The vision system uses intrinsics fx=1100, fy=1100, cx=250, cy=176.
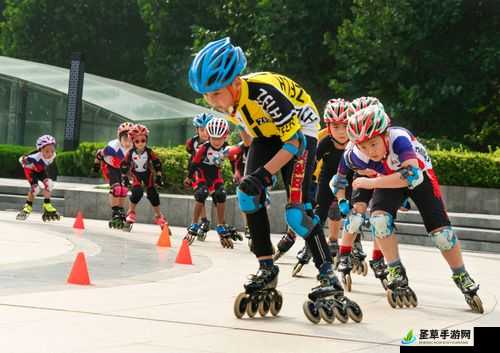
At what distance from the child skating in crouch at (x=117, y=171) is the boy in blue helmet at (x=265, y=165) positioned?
9979 millimetres

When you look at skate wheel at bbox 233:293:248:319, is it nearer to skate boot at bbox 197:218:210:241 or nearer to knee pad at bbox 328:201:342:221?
knee pad at bbox 328:201:342:221

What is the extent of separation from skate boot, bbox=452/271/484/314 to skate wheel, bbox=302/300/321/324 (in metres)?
1.65

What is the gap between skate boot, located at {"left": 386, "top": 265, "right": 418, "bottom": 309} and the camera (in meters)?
8.42

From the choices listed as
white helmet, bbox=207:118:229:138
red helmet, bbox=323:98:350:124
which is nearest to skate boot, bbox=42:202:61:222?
white helmet, bbox=207:118:229:138

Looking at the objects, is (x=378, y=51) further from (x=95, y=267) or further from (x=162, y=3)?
(x=95, y=267)

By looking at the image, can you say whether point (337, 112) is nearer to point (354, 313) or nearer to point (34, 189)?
point (354, 313)

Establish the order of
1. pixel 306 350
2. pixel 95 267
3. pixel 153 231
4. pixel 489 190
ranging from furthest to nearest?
pixel 489 190 → pixel 153 231 → pixel 95 267 → pixel 306 350

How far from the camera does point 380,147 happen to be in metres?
8.21

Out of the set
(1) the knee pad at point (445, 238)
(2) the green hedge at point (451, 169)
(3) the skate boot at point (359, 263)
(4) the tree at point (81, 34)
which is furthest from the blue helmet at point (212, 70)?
(4) the tree at point (81, 34)

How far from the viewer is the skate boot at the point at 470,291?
8.32m

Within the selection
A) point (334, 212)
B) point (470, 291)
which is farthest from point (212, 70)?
point (334, 212)

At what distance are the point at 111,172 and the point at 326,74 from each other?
76.5 ft

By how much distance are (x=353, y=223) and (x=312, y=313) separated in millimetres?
2596

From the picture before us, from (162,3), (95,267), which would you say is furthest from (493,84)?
(95,267)
